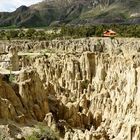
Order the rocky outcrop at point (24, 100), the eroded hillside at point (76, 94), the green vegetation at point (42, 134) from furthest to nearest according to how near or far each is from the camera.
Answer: the eroded hillside at point (76, 94)
the rocky outcrop at point (24, 100)
the green vegetation at point (42, 134)

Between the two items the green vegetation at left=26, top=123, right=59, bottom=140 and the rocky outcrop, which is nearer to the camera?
the green vegetation at left=26, top=123, right=59, bottom=140

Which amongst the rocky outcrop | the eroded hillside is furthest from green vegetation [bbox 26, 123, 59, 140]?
the rocky outcrop

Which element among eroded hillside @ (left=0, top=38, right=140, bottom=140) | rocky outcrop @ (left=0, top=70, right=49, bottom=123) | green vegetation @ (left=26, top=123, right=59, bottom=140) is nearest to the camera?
green vegetation @ (left=26, top=123, right=59, bottom=140)

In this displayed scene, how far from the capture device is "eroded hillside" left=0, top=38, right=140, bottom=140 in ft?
138

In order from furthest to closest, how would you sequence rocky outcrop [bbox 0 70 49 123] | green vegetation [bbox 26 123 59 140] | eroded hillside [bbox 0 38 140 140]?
1. eroded hillside [bbox 0 38 140 140]
2. rocky outcrop [bbox 0 70 49 123]
3. green vegetation [bbox 26 123 59 140]

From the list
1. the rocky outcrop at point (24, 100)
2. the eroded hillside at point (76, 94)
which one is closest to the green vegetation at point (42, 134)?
the eroded hillside at point (76, 94)

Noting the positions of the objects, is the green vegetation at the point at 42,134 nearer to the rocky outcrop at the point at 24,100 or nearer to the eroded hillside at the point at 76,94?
the eroded hillside at the point at 76,94

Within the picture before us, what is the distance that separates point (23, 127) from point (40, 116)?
685 cm

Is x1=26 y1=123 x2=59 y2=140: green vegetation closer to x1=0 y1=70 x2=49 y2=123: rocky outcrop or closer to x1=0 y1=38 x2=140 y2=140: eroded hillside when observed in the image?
x1=0 y1=38 x2=140 y2=140: eroded hillside

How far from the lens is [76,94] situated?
64125 mm

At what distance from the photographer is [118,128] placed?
4694 centimetres

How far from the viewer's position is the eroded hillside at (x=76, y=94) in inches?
1658

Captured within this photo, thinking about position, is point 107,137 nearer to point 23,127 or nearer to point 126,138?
point 126,138

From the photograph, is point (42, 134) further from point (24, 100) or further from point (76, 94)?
point (76, 94)
